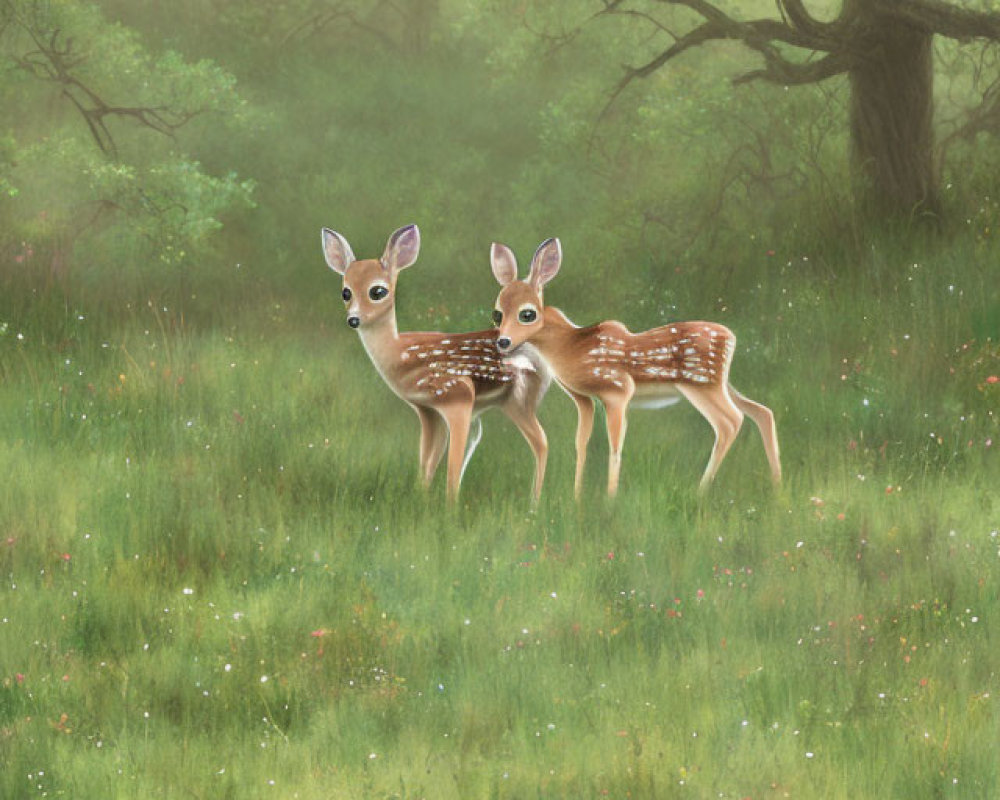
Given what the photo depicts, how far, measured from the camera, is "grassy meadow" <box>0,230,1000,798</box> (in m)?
Result: 5.54

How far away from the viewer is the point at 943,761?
543 centimetres

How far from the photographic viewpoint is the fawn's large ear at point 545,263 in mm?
7832

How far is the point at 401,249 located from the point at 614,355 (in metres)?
1.30

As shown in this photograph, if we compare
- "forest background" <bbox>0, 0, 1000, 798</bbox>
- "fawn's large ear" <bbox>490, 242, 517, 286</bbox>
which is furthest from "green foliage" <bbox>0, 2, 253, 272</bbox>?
"fawn's large ear" <bbox>490, 242, 517, 286</bbox>

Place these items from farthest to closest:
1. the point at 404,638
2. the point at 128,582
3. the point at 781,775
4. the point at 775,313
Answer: the point at 775,313, the point at 128,582, the point at 404,638, the point at 781,775

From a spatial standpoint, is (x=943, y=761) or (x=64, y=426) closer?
(x=943, y=761)

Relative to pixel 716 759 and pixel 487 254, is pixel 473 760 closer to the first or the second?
pixel 716 759

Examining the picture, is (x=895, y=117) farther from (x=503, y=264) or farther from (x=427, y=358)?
(x=427, y=358)

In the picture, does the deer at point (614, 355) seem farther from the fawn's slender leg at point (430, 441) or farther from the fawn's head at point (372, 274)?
the fawn's slender leg at point (430, 441)

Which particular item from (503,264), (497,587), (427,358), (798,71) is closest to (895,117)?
(798,71)

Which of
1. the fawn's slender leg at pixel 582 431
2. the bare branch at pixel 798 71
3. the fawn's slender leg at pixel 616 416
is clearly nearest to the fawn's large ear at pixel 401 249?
the fawn's slender leg at pixel 582 431

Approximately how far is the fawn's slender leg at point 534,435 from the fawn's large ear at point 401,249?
103 centimetres

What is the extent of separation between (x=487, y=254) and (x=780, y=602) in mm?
8509

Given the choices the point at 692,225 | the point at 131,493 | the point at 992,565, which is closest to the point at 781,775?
the point at 992,565
